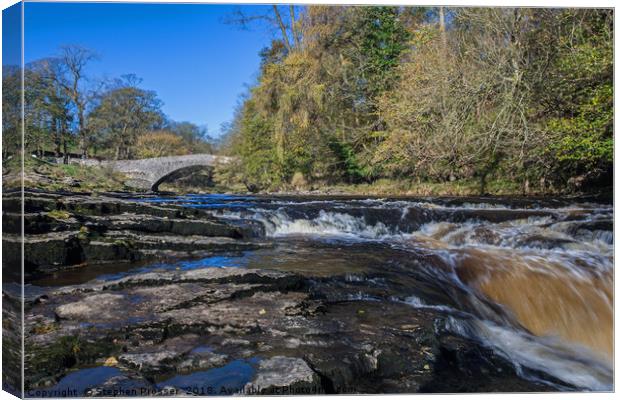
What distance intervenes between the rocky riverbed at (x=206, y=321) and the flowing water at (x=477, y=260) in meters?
0.05

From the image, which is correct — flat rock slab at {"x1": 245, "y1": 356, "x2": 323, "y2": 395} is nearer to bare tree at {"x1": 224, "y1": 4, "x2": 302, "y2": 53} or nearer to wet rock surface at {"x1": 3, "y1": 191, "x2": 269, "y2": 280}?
wet rock surface at {"x1": 3, "y1": 191, "x2": 269, "y2": 280}

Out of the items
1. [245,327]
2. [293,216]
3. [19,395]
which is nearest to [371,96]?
[293,216]

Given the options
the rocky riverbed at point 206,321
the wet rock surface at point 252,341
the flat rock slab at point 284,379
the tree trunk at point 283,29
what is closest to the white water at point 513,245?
the rocky riverbed at point 206,321

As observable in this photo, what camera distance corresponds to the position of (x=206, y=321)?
7.01 feet

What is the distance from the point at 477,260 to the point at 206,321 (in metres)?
2.38

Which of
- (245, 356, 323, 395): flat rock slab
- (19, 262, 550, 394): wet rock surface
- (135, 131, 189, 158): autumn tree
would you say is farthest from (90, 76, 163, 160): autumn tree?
(245, 356, 323, 395): flat rock slab

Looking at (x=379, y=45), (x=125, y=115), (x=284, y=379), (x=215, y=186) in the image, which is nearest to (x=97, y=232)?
(x=125, y=115)

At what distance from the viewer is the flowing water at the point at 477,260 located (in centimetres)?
244

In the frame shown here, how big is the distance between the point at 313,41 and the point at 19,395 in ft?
8.85

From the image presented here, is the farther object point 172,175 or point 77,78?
point 172,175

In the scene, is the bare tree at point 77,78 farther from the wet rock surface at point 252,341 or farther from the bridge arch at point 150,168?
the wet rock surface at point 252,341

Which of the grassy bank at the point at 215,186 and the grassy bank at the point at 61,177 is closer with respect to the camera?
the grassy bank at the point at 61,177

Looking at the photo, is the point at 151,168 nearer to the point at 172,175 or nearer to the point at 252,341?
the point at 172,175

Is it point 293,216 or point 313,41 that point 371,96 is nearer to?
point 313,41
